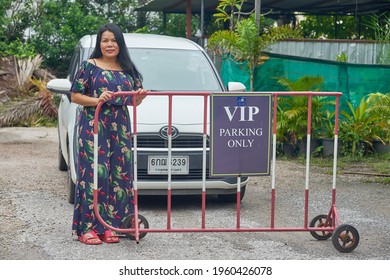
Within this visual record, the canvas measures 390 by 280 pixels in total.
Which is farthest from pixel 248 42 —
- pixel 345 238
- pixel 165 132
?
pixel 345 238

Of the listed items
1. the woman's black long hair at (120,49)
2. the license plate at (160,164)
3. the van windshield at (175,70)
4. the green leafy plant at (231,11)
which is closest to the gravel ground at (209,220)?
the license plate at (160,164)

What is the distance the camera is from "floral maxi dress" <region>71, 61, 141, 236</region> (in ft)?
23.4

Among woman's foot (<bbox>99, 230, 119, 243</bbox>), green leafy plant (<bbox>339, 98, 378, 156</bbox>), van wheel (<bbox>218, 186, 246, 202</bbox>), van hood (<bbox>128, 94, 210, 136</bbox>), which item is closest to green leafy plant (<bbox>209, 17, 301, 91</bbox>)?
green leafy plant (<bbox>339, 98, 378, 156</bbox>)

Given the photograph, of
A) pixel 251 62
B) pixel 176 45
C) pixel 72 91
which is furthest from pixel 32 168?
pixel 72 91

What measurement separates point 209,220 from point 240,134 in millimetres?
1608

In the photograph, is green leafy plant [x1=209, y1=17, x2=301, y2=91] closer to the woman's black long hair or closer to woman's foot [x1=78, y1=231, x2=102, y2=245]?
the woman's black long hair

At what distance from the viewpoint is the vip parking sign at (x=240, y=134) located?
6.98m

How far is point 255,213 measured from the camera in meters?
8.81

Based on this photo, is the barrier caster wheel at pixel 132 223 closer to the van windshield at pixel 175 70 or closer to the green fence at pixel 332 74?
the van windshield at pixel 175 70

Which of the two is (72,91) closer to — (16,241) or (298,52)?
(16,241)

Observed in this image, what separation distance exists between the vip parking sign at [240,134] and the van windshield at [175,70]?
8.39 feet

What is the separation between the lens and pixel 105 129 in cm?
715

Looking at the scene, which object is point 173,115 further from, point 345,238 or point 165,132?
point 345,238

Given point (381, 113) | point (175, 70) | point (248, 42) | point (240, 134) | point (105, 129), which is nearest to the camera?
point (240, 134)
